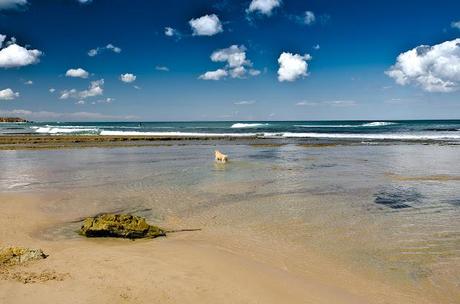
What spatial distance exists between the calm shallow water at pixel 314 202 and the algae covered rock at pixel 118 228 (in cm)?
155

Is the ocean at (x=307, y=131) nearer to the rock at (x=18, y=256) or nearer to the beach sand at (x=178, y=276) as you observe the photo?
the beach sand at (x=178, y=276)

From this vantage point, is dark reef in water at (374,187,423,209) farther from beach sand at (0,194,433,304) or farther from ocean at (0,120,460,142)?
ocean at (0,120,460,142)

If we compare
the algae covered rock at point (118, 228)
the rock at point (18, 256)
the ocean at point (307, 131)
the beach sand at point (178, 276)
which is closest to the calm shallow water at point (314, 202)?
the beach sand at point (178, 276)

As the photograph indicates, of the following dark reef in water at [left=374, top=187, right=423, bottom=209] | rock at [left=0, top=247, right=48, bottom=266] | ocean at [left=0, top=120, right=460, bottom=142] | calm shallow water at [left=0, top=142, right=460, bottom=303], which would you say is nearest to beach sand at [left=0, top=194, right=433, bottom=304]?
rock at [left=0, top=247, right=48, bottom=266]

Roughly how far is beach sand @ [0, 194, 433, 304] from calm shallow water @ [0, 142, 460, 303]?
897 millimetres

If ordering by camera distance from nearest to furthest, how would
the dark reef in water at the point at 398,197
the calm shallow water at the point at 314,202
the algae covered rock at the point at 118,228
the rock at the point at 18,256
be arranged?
the rock at the point at 18,256
the calm shallow water at the point at 314,202
the algae covered rock at the point at 118,228
the dark reef in water at the point at 398,197

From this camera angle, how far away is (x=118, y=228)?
805cm

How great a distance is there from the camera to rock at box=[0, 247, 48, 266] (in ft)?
21.0

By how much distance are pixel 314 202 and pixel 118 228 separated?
5910 mm

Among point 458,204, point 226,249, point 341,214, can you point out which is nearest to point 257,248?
point 226,249

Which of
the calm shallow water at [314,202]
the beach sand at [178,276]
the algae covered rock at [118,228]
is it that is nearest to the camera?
the beach sand at [178,276]

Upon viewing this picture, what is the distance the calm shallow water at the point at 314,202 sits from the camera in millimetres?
7273

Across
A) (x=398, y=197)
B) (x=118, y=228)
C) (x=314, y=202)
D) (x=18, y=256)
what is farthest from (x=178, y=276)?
(x=398, y=197)

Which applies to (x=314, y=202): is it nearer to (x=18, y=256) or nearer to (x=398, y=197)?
(x=398, y=197)
